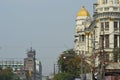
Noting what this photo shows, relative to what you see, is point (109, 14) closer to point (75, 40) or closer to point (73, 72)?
point (73, 72)

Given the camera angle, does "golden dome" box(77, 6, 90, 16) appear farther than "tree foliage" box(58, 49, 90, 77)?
Yes

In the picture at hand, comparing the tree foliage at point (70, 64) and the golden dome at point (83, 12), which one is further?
the golden dome at point (83, 12)

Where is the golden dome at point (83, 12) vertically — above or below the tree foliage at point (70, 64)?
above

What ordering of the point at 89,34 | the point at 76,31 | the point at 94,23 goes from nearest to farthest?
the point at 94,23 → the point at 89,34 → the point at 76,31

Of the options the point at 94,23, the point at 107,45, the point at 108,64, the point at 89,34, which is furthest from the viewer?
the point at 89,34

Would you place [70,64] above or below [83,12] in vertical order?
below

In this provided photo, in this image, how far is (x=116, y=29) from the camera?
106 metres

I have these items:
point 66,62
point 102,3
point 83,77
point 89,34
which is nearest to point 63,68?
point 66,62

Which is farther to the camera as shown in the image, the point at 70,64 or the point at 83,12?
→ the point at 83,12

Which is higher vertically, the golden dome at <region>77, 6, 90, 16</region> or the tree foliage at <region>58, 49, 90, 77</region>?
the golden dome at <region>77, 6, 90, 16</region>

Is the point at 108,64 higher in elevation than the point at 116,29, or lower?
lower

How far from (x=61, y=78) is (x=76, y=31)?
33.3 metres

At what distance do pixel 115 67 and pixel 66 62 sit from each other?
46842 mm

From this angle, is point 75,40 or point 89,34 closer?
point 89,34
